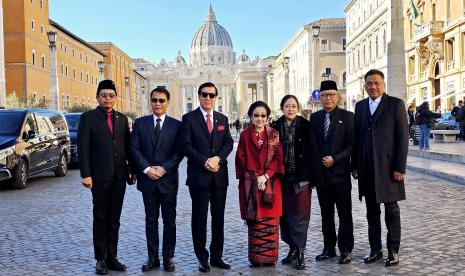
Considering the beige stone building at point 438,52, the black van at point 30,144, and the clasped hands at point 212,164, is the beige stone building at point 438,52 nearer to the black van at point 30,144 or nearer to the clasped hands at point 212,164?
the black van at point 30,144

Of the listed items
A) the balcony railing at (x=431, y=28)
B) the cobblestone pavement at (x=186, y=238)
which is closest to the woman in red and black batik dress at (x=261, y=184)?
the cobblestone pavement at (x=186, y=238)

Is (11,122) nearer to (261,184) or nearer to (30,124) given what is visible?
(30,124)

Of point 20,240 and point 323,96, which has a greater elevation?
point 323,96

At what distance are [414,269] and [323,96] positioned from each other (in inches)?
81.7

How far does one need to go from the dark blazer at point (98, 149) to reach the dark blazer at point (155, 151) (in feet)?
0.65

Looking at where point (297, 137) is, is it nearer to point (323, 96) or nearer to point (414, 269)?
point (323, 96)

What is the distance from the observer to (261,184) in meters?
6.00

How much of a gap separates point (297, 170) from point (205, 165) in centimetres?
98

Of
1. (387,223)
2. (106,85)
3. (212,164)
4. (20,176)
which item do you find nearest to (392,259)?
(387,223)

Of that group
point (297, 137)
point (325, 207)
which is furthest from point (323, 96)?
point (325, 207)

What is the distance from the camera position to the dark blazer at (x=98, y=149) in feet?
20.0

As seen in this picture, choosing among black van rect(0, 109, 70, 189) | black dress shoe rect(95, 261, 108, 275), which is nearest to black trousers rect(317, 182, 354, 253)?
black dress shoe rect(95, 261, 108, 275)

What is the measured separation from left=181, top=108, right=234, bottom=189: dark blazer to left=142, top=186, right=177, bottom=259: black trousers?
1.06 ft

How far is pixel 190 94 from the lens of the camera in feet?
611
